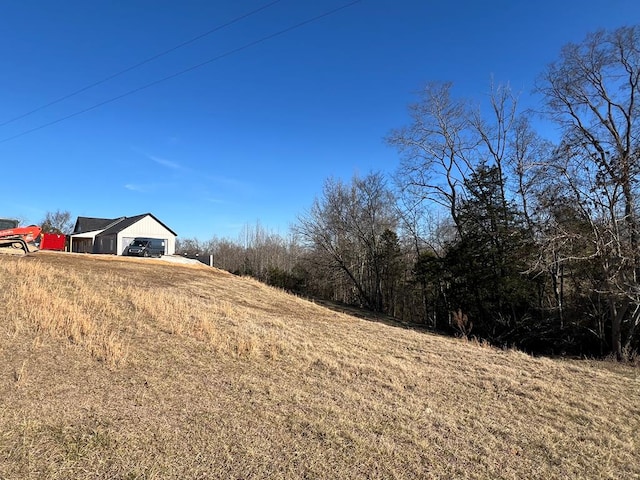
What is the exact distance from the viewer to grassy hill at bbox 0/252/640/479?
11.8ft

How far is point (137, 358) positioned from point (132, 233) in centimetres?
4231

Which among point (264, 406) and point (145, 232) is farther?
point (145, 232)

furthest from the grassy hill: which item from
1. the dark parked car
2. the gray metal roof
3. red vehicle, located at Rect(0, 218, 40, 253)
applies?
the gray metal roof

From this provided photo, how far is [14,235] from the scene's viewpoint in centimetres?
1808

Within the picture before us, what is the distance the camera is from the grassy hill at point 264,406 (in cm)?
360

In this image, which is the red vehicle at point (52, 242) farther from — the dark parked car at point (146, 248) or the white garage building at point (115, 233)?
the white garage building at point (115, 233)

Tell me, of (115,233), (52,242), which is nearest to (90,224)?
(115,233)

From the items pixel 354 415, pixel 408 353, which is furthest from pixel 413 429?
pixel 408 353

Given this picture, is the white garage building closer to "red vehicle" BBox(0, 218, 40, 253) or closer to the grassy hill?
"red vehicle" BBox(0, 218, 40, 253)

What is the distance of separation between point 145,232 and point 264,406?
Result: 44927 mm

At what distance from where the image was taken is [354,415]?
16.1ft

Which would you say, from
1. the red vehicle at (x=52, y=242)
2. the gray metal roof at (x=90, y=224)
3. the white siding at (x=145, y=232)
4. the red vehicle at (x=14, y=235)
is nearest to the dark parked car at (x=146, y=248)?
the white siding at (x=145, y=232)

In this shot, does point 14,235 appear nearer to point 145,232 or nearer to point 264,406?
point 264,406

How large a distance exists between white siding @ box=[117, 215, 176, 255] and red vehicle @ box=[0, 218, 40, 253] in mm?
26152
